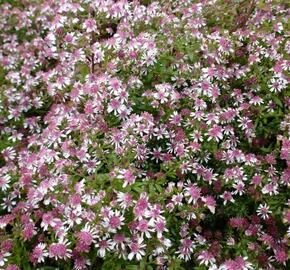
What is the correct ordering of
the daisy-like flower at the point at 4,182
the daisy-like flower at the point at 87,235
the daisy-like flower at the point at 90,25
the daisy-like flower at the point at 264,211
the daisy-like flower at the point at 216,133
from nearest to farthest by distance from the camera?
the daisy-like flower at the point at 87,235, the daisy-like flower at the point at 264,211, the daisy-like flower at the point at 216,133, the daisy-like flower at the point at 4,182, the daisy-like flower at the point at 90,25

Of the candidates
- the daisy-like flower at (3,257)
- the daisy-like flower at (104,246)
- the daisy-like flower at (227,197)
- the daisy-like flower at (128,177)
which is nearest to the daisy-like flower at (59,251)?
the daisy-like flower at (104,246)

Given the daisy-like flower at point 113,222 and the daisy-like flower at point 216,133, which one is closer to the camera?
the daisy-like flower at point 113,222

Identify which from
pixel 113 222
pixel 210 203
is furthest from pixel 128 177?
pixel 210 203

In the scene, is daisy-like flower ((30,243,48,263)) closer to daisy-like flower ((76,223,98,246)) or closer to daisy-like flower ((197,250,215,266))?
daisy-like flower ((76,223,98,246))

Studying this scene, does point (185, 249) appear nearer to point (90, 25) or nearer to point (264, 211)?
point (264, 211)

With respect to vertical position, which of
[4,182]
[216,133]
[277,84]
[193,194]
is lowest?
[4,182]

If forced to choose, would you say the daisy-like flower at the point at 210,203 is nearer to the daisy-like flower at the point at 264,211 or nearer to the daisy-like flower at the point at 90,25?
the daisy-like flower at the point at 264,211

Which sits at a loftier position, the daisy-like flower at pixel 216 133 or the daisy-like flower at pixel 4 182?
the daisy-like flower at pixel 216 133

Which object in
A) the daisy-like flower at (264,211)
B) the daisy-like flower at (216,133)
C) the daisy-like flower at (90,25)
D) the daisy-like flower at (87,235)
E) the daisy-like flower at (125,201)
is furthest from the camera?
the daisy-like flower at (90,25)
